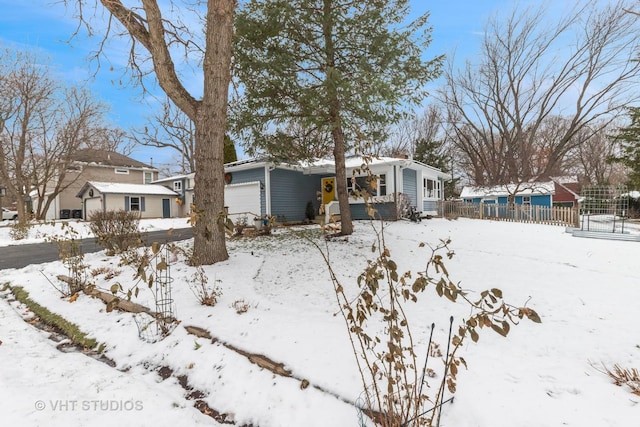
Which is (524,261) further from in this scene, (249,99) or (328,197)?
(328,197)

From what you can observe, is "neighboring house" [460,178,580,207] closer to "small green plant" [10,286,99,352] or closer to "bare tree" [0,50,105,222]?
"small green plant" [10,286,99,352]

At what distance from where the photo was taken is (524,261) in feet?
20.4

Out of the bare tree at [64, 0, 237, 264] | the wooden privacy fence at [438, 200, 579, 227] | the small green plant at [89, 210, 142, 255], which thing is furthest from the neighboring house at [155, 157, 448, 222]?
the bare tree at [64, 0, 237, 264]

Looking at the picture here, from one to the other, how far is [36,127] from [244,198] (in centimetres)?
1662

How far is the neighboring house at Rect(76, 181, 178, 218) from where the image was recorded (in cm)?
2220

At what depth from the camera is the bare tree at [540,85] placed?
20781 millimetres

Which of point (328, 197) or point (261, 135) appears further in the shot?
point (328, 197)

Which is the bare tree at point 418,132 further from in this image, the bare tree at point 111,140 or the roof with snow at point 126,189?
the bare tree at point 111,140

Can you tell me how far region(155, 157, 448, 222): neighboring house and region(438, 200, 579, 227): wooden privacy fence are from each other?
126 inches

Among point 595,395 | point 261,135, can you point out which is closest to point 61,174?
point 261,135

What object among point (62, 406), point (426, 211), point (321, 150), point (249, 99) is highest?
point (249, 99)

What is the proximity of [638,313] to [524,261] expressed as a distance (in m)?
2.63

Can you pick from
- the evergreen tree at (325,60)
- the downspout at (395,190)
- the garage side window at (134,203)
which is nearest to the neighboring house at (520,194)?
the downspout at (395,190)

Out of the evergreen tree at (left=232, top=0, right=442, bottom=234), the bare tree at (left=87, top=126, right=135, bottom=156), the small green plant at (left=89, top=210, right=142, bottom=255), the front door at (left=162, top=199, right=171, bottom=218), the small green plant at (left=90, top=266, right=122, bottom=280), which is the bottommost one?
the small green plant at (left=90, top=266, right=122, bottom=280)
